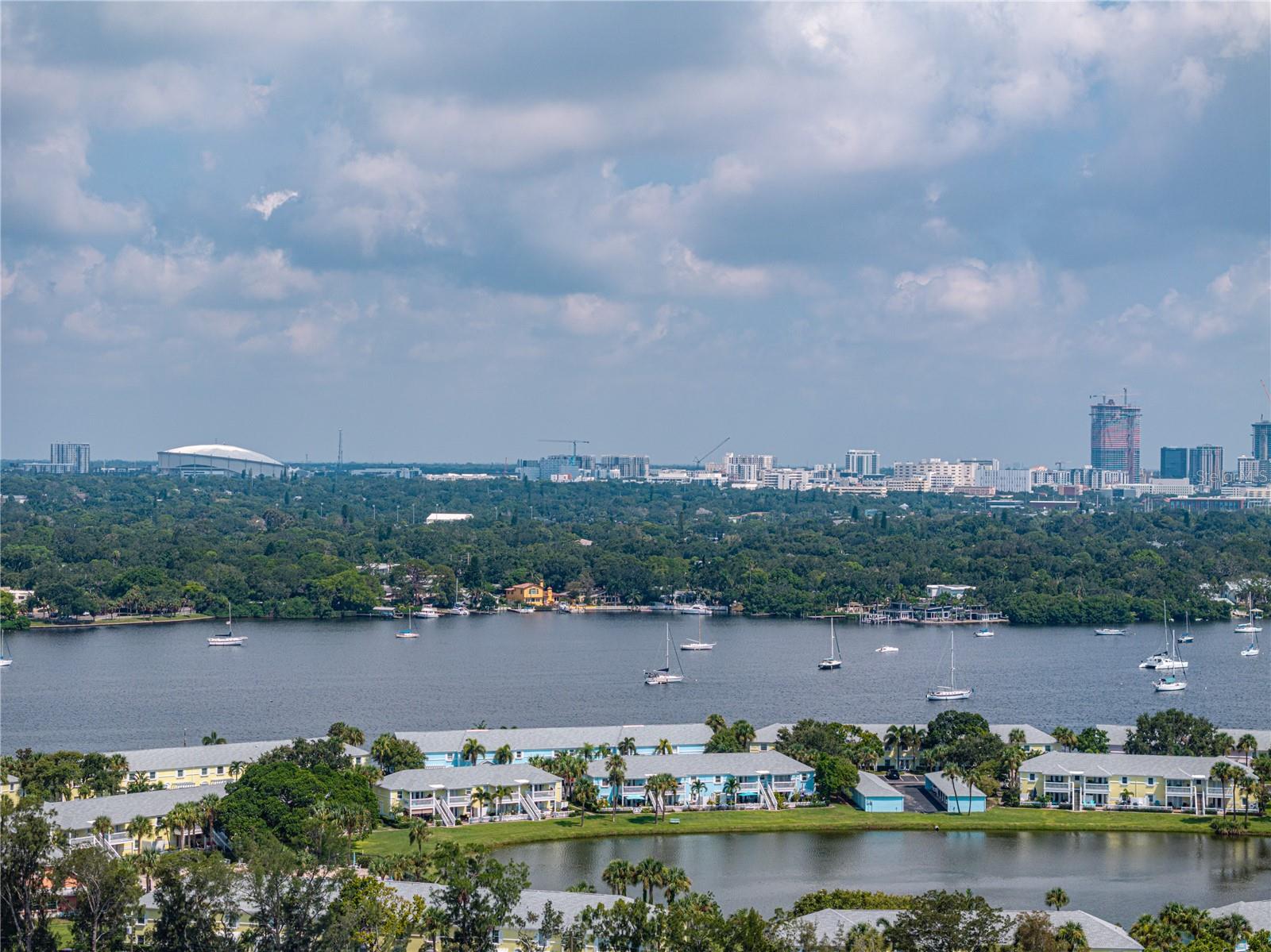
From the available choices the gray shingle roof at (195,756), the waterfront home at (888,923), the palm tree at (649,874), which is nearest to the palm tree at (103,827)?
the gray shingle roof at (195,756)

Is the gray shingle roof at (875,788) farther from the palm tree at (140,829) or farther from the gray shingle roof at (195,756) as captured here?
the palm tree at (140,829)

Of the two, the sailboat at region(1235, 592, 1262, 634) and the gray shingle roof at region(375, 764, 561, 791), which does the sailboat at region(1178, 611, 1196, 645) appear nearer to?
the sailboat at region(1235, 592, 1262, 634)

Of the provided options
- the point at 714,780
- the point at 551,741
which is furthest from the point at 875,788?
the point at 551,741

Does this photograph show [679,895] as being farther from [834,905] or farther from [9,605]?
[9,605]

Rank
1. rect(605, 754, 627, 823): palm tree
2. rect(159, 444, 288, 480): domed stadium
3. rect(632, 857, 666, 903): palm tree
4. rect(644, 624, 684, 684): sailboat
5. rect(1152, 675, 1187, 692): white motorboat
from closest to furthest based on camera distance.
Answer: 1. rect(632, 857, 666, 903): palm tree
2. rect(605, 754, 627, 823): palm tree
3. rect(1152, 675, 1187, 692): white motorboat
4. rect(644, 624, 684, 684): sailboat
5. rect(159, 444, 288, 480): domed stadium

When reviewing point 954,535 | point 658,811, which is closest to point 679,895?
point 658,811

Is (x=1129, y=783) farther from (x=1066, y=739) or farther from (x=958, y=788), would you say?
(x=958, y=788)

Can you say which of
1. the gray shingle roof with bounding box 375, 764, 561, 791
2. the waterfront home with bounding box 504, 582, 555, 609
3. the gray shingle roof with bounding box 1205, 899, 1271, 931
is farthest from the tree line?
the gray shingle roof with bounding box 1205, 899, 1271, 931
